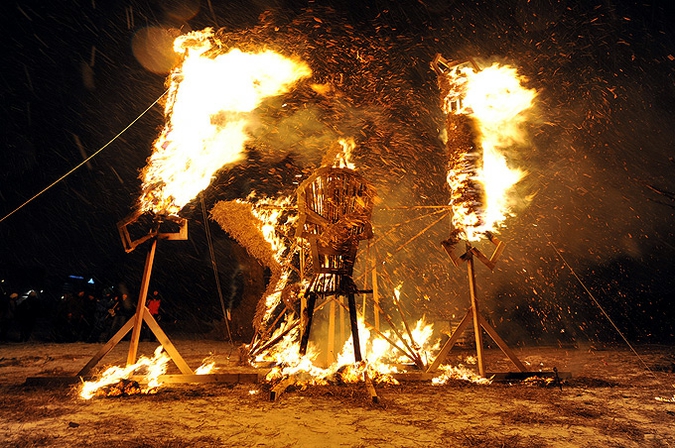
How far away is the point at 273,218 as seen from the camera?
809 centimetres

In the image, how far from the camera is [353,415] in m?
4.68

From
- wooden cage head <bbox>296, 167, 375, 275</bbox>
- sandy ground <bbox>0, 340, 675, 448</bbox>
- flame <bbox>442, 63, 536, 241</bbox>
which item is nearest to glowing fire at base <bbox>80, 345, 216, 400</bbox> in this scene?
sandy ground <bbox>0, 340, 675, 448</bbox>

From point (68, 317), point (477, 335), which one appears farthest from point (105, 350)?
point (68, 317)

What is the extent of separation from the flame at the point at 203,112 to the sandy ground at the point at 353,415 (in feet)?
10.4

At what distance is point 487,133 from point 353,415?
5.81m

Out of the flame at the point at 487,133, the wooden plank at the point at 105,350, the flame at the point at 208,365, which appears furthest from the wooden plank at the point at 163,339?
the flame at the point at 487,133

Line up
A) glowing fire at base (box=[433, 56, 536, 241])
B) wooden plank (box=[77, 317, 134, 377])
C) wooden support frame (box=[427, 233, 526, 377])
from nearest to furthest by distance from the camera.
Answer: wooden plank (box=[77, 317, 134, 377]), wooden support frame (box=[427, 233, 526, 377]), glowing fire at base (box=[433, 56, 536, 241])

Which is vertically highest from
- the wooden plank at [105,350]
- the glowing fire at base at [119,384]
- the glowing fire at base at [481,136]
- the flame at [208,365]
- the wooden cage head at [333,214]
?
the glowing fire at base at [481,136]

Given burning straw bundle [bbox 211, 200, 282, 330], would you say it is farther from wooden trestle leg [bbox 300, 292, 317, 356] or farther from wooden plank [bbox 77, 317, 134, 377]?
wooden plank [bbox 77, 317, 134, 377]

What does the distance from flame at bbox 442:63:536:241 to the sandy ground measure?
2.87 meters

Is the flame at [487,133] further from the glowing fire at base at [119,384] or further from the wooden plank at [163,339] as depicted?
the glowing fire at base at [119,384]

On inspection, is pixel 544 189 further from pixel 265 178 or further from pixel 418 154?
pixel 265 178

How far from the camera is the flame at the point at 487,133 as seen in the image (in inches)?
261

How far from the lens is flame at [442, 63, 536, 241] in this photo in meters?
6.63
